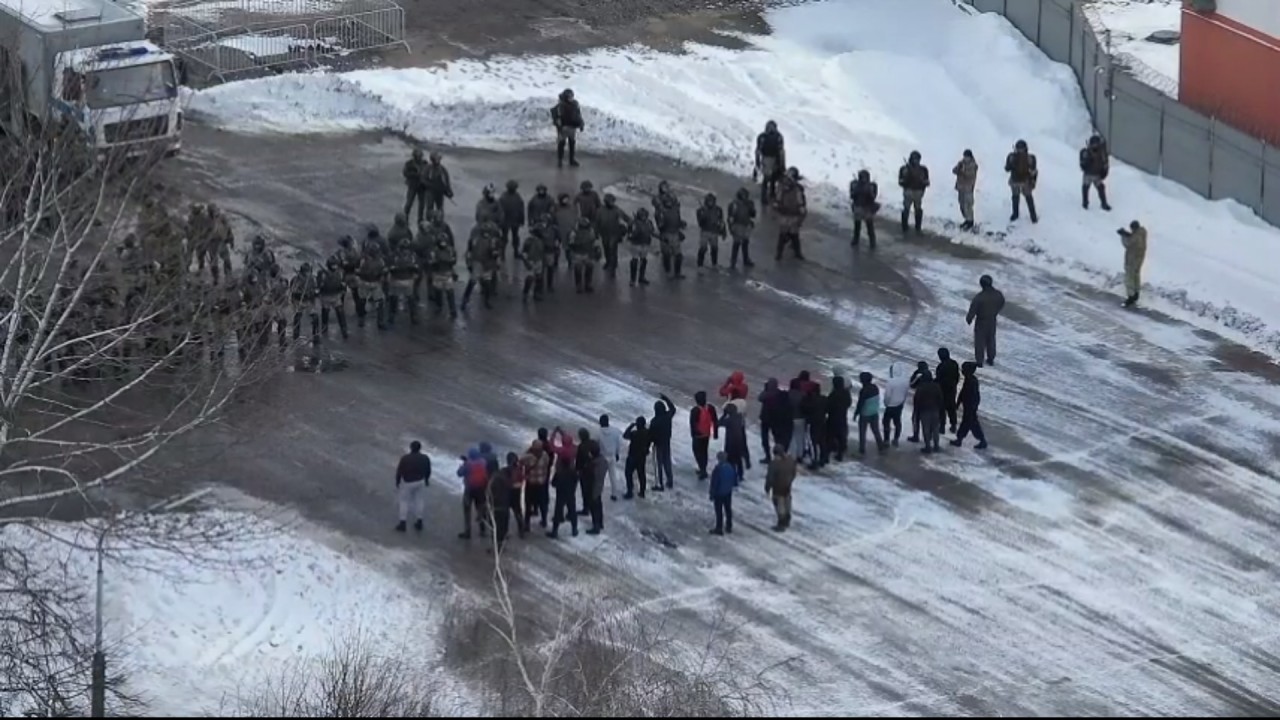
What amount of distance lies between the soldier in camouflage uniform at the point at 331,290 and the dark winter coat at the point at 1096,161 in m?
11.5

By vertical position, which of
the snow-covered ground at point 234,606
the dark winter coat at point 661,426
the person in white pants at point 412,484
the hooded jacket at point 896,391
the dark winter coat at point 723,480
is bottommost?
the snow-covered ground at point 234,606

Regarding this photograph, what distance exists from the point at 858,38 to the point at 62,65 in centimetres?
1540

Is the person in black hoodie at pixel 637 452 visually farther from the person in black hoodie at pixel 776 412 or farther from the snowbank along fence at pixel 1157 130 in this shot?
the snowbank along fence at pixel 1157 130

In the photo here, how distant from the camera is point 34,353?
2030 centimetres

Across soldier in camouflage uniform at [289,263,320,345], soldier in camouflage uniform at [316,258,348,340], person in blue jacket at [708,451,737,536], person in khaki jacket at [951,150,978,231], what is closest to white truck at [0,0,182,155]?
soldier in camouflage uniform at [289,263,320,345]

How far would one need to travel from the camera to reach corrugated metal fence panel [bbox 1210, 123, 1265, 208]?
115ft

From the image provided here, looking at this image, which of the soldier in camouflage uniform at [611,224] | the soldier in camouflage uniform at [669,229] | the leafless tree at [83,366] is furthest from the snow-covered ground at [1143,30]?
the leafless tree at [83,366]

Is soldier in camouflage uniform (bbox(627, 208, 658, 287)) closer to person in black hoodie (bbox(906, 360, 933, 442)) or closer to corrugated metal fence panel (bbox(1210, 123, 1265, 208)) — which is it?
person in black hoodie (bbox(906, 360, 933, 442))

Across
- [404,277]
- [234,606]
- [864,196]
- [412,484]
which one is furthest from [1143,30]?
[234,606]

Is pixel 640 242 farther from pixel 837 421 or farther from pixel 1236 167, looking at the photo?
pixel 1236 167

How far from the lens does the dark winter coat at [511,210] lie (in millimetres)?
32531

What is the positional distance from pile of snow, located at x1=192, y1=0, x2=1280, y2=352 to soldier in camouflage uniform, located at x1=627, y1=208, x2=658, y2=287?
14.9 feet

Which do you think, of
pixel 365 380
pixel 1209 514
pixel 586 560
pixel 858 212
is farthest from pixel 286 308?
pixel 1209 514

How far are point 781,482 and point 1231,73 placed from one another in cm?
1514
